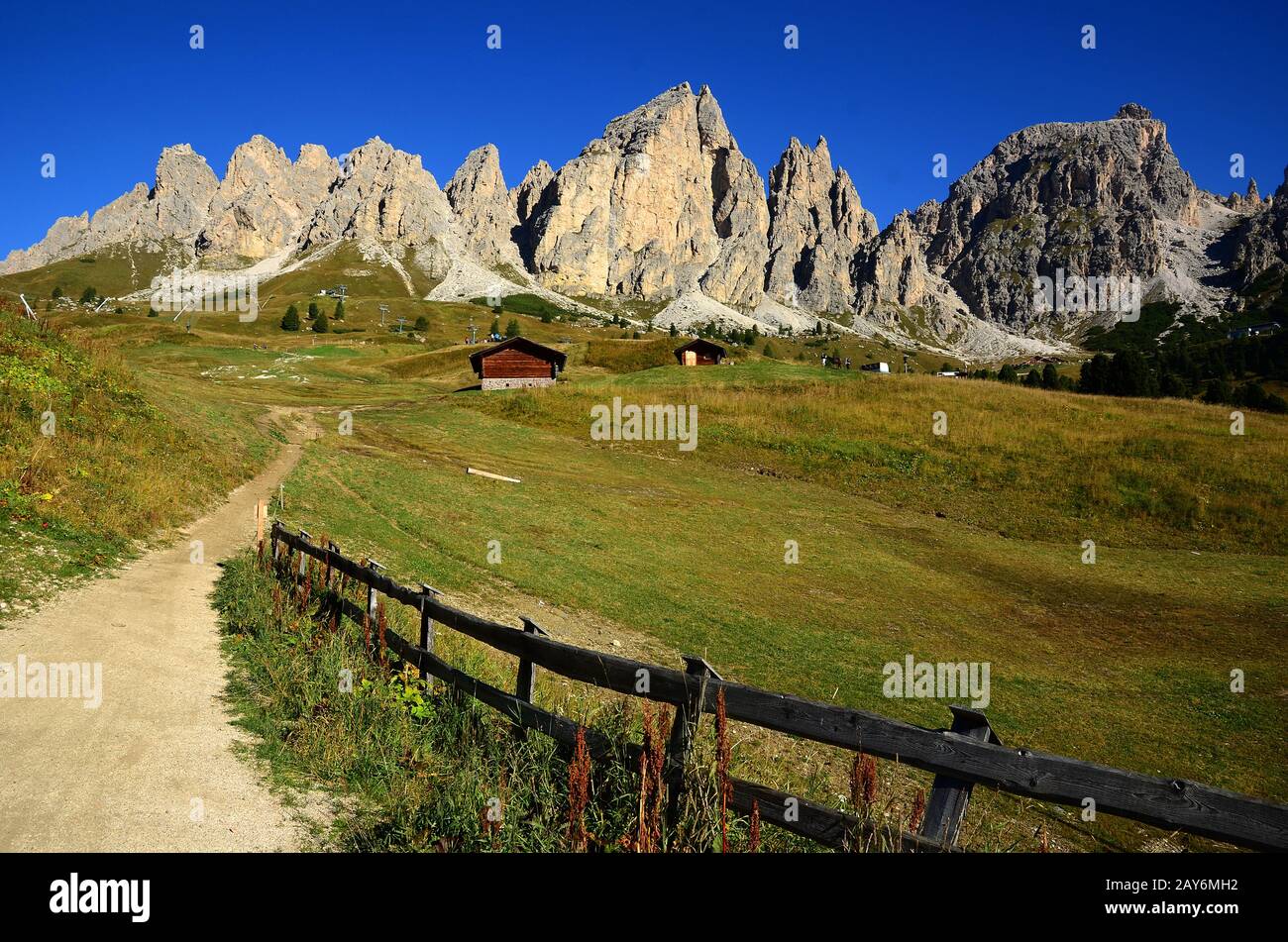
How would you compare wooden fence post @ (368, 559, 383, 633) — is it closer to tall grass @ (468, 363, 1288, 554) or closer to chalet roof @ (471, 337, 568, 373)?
tall grass @ (468, 363, 1288, 554)

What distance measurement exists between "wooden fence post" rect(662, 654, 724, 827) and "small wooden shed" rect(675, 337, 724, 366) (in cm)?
7617

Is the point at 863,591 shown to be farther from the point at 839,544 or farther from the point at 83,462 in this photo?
the point at 83,462

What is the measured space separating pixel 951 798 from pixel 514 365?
66760 mm

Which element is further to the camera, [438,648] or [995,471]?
[995,471]

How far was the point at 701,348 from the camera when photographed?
82.3 meters

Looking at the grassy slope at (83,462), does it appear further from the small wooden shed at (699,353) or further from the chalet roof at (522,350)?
the small wooden shed at (699,353)

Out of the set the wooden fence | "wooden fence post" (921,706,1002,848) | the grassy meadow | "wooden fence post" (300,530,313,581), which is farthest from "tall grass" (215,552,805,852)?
"wooden fence post" (300,530,313,581)

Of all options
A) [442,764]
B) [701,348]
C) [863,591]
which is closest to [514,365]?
[701,348]

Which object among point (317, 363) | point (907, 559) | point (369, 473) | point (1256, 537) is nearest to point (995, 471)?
point (1256, 537)

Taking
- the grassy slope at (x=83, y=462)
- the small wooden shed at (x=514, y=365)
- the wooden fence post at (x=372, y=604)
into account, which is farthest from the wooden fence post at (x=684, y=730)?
the small wooden shed at (x=514, y=365)

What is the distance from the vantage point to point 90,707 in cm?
837

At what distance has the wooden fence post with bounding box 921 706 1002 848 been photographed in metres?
4.68
